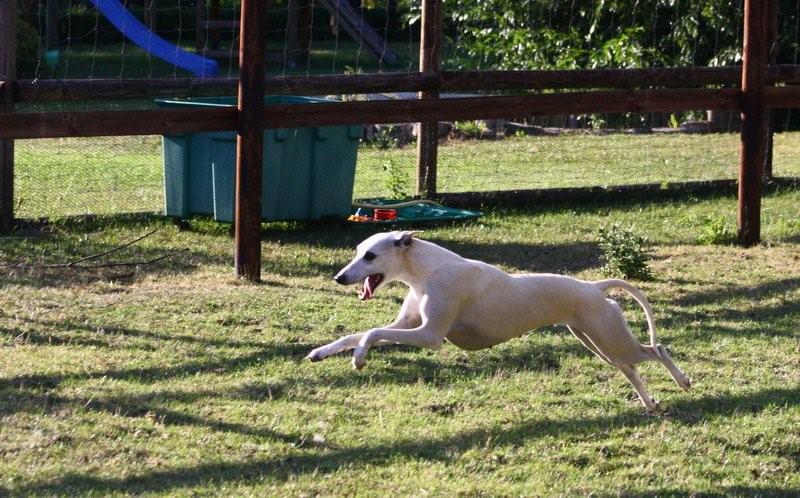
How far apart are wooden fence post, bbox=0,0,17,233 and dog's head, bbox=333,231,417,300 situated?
15.0 ft

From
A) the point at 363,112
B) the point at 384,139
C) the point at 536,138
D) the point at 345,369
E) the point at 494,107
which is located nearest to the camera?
the point at 345,369

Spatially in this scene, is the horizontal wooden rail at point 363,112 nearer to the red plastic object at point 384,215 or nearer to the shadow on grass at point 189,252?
the shadow on grass at point 189,252

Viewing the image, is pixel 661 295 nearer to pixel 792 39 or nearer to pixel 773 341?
pixel 773 341

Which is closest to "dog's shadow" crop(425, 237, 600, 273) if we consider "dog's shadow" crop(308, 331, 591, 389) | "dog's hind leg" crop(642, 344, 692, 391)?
"dog's shadow" crop(308, 331, 591, 389)

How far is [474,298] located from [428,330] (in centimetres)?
26

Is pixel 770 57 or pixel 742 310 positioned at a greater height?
pixel 770 57

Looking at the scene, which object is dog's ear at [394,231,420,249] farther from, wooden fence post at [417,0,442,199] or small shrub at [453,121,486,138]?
small shrub at [453,121,486,138]

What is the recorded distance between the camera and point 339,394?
598 centimetres

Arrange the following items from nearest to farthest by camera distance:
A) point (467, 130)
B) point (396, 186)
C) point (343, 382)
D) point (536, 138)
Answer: point (343, 382)
point (396, 186)
point (536, 138)
point (467, 130)

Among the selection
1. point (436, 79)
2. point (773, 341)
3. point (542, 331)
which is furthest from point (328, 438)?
point (436, 79)

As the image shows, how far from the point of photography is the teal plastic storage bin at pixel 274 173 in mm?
9898

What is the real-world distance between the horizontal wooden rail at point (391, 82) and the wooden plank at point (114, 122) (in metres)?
1.14

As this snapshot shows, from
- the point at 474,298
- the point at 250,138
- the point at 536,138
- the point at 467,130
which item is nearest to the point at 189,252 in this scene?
the point at 250,138

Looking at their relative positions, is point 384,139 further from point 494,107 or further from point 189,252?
point 189,252
